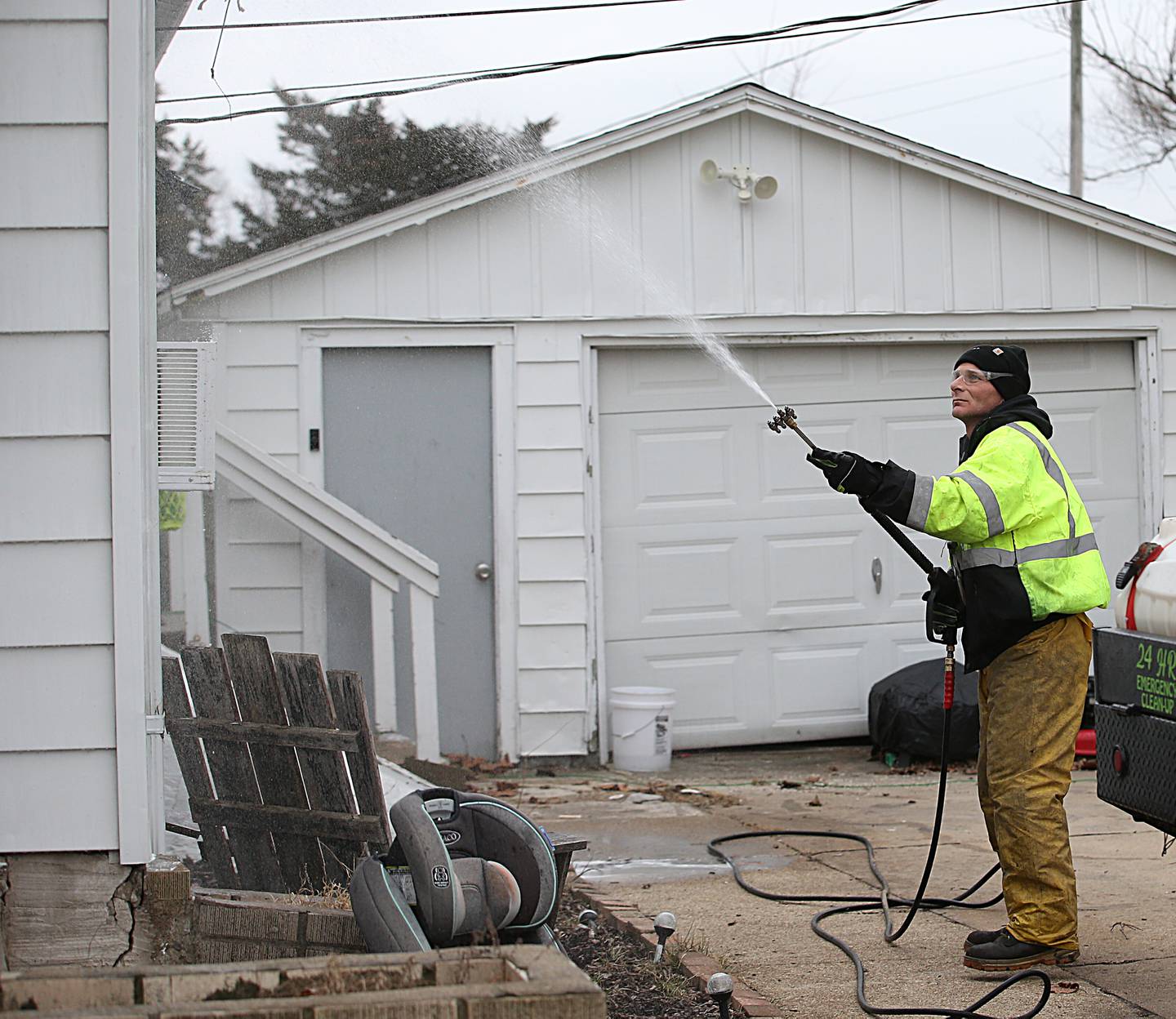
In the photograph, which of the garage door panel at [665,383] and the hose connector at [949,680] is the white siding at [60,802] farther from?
the garage door panel at [665,383]

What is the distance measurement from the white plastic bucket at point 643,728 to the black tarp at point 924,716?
1.20 m

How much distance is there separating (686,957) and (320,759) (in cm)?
133

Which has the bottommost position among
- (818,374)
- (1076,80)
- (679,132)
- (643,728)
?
(643,728)

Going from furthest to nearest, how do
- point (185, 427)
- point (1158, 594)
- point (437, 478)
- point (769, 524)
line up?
point (769, 524), point (437, 478), point (185, 427), point (1158, 594)

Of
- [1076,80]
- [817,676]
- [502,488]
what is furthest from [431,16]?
[1076,80]

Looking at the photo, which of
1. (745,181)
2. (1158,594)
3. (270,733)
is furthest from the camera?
(745,181)

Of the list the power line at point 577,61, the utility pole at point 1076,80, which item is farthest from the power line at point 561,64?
the utility pole at point 1076,80

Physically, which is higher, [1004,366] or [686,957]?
[1004,366]

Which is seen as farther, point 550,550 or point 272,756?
point 550,550

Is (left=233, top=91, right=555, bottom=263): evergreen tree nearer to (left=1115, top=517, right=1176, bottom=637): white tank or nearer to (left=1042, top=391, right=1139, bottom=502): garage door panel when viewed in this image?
(left=1042, top=391, right=1139, bottom=502): garage door panel

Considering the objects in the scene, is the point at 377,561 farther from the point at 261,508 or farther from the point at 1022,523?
the point at 1022,523

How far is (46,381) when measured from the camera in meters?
3.61

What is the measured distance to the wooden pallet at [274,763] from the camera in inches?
178

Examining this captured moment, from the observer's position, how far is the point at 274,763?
4.67 metres
